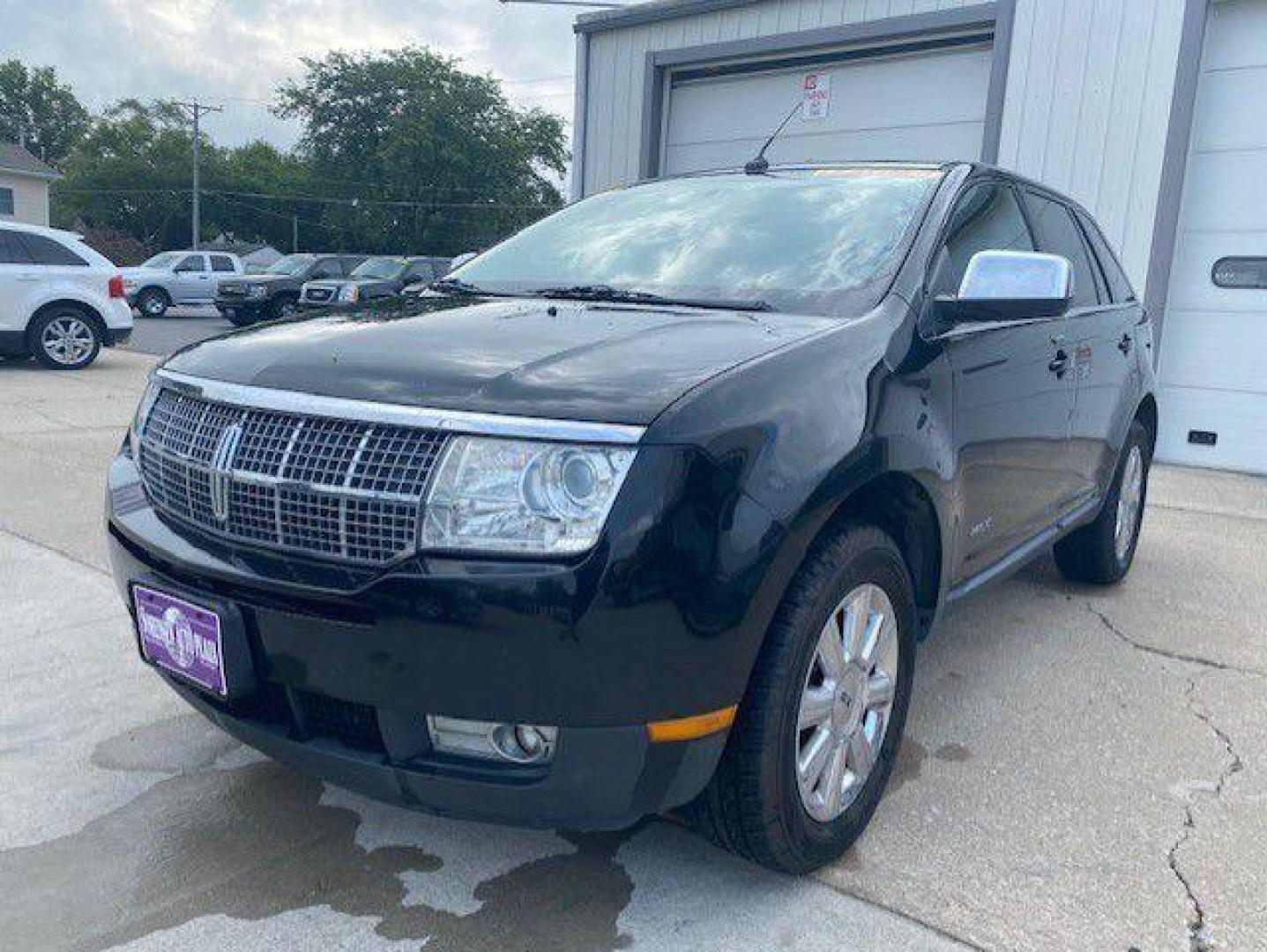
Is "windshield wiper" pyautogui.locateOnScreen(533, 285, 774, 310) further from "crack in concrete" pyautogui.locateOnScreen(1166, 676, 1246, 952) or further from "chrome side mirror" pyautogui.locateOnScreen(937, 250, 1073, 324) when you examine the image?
"crack in concrete" pyautogui.locateOnScreen(1166, 676, 1246, 952)

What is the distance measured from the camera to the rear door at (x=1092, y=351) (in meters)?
3.88

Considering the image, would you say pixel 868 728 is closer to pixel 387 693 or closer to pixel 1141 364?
pixel 387 693

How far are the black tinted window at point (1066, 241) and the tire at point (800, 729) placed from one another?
1.96 m

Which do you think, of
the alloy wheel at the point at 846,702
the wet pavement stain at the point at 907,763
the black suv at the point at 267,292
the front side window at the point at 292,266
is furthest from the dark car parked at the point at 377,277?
the alloy wheel at the point at 846,702

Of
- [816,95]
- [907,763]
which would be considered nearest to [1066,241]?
[907,763]

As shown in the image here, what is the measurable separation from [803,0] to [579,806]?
9.34 meters

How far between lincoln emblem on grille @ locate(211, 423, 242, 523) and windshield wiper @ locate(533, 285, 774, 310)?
1.07 metres

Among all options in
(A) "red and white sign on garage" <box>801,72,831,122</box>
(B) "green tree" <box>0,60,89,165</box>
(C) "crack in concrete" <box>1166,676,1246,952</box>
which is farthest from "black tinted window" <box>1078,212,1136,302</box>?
(B) "green tree" <box>0,60,89,165</box>

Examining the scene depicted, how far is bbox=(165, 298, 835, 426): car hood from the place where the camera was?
79.2 inches

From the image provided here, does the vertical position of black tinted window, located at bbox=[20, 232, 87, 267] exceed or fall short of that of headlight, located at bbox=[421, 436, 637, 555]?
it exceeds it

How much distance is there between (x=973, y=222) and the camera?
333 centimetres

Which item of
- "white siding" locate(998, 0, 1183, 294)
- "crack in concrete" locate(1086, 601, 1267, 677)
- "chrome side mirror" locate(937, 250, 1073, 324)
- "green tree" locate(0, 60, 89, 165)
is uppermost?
"green tree" locate(0, 60, 89, 165)

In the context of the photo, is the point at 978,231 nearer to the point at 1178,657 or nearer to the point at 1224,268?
the point at 1178,657

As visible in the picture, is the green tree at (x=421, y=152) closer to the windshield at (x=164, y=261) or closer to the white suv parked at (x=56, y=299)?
the windshield at (x=164, y=261)
